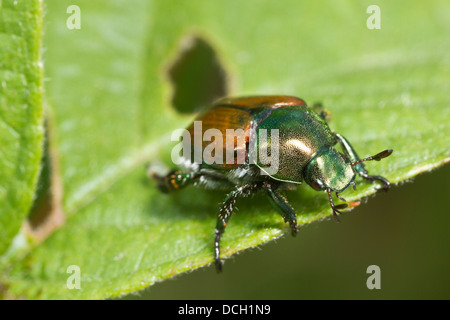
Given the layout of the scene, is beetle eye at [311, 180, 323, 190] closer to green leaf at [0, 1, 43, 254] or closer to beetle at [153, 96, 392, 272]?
beetle at [153, 96, 392, 272]

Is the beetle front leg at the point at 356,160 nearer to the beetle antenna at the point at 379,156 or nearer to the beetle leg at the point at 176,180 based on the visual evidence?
the beetle antenna at the point at 379,156

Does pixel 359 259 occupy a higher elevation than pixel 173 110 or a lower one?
lower

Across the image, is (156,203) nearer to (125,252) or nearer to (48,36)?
A: (125,252)

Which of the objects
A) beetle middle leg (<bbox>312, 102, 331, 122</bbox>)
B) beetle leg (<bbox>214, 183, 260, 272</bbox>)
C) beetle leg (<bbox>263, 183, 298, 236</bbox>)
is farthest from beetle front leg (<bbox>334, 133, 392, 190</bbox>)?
beetle leg (<bbox>214, 183, 260, 272</bbox>)

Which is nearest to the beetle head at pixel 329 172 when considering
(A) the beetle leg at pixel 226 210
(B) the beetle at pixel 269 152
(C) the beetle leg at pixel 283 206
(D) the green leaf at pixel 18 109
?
(B) the beetle at pixel 269 152

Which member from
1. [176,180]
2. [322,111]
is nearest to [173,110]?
[176,180]

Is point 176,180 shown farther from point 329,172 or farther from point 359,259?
point 359,259
